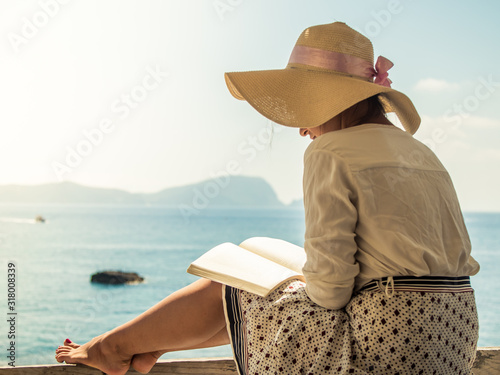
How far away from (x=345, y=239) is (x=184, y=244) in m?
23.1

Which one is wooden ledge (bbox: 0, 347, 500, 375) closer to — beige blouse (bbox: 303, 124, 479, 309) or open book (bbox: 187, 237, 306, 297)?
open book (bbox: 187, 237, 306, 297)

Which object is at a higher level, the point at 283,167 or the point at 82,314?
the point at 283,167

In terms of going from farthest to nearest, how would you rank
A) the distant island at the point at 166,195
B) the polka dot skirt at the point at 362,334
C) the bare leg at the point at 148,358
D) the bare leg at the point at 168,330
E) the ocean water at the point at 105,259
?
the distant island at the point at 166,195, the ocean water at the point at 105,259, the bare leg at the point at 148,358, the bare leg at the point at 168,330, the polka dot skirt at the point at 362,334

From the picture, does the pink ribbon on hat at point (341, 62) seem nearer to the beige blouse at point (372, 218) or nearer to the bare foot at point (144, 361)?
the beige blouse at point (372, 218)

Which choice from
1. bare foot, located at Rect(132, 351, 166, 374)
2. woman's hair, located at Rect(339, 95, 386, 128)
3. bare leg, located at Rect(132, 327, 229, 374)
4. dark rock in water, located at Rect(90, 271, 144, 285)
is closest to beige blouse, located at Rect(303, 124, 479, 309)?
woman's hair, located at Rect(339, 95, 386, 128)

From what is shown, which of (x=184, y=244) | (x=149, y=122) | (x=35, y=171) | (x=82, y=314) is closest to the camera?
(x=82, y=314)

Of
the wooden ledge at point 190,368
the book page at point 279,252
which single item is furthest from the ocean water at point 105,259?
the book page at point 279,252

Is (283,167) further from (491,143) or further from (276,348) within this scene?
(276,348)

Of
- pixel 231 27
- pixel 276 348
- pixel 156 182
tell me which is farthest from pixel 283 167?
pixel 276 348

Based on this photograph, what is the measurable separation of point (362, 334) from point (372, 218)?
8.3 inches

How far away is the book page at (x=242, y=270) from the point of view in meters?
1.06

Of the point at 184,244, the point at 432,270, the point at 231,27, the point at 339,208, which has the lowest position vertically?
the point at 184,244

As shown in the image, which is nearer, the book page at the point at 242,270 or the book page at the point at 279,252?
the book page at the point at 242,270

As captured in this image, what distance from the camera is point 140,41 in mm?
32156
